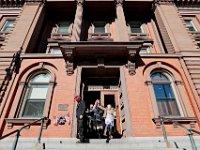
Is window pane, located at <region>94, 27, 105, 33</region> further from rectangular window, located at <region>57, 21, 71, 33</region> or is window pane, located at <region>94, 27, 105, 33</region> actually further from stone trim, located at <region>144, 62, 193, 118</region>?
stone trim, located at <region>144, 62, 193, 118</region>

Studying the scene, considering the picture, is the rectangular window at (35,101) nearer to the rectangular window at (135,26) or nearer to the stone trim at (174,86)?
the stone trim at (174,86)

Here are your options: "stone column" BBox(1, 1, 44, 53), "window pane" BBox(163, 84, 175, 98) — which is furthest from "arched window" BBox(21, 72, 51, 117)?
"window pane" BBox(163, 84, 175, 98)

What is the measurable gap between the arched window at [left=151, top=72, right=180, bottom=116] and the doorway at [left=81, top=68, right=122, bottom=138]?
92.3 inches

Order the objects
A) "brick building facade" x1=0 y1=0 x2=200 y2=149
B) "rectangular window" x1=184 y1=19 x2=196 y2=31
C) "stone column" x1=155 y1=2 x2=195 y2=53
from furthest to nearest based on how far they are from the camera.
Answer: "rectangular window" x1=184 y1=19 x2=196 y2=31, "stone column" x1=155 y1=2 x2=195 y2=53, "brick building facade" x1=0 y1=0 x2=200 y2=149

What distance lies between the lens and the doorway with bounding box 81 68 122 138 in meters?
11.7

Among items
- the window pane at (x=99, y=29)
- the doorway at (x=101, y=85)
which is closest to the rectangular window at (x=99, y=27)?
the window pane at (x=99, y=29)

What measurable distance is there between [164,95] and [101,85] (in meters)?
3.90

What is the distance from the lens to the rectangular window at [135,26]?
54.6 ft

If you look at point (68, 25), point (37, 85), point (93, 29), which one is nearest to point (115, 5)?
point (93, 29)

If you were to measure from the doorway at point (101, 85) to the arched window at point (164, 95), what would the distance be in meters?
2.34

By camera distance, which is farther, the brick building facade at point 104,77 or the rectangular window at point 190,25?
the rectangular window at point 190,25

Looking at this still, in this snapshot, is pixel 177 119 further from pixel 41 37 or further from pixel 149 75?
pixel 41 37

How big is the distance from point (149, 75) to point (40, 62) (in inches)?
265

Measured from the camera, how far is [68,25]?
1712cm
